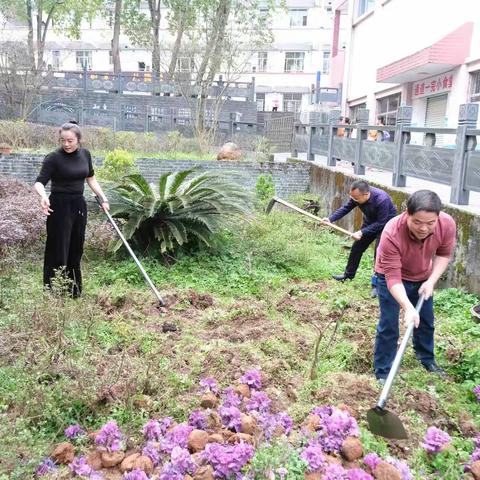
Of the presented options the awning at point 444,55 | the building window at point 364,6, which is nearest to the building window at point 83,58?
the building window at point 364,6

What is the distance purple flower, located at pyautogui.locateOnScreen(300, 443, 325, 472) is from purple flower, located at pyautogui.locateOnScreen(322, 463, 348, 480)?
0.05 meters

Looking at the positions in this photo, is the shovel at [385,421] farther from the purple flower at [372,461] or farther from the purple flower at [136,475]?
the purple flower at [136,475]

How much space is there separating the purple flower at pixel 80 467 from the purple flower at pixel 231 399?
2.64ft

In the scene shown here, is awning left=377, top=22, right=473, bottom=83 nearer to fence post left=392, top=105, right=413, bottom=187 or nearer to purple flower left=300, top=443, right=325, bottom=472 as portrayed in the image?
fence post left=392, top=105, right=413, bottom=187

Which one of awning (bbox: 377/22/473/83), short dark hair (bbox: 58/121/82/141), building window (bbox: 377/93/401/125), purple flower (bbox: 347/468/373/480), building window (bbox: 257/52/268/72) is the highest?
building window (bbox: 257/52/268/72)

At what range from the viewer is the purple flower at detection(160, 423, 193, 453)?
2609 millimetres

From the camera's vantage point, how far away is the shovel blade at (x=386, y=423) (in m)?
2.69

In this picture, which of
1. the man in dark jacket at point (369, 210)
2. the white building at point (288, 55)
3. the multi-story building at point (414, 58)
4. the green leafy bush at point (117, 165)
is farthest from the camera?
the white building at point (288, 55)

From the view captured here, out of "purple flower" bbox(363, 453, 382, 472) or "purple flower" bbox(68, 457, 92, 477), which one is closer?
"purple flower" bbox(68, 457, 92, 477)

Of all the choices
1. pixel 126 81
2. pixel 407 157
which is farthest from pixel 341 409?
pixel 126 81

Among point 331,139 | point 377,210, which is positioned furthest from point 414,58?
point 377,210

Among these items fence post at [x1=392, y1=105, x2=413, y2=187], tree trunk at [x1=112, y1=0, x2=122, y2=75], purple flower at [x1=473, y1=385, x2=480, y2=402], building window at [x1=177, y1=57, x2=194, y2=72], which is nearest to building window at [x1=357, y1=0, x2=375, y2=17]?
building window at [x1=177, y1=57, x2=194, y2=72]

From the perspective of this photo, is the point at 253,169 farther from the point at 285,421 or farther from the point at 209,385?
the point at 285,421

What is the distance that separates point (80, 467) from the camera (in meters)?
2.48
